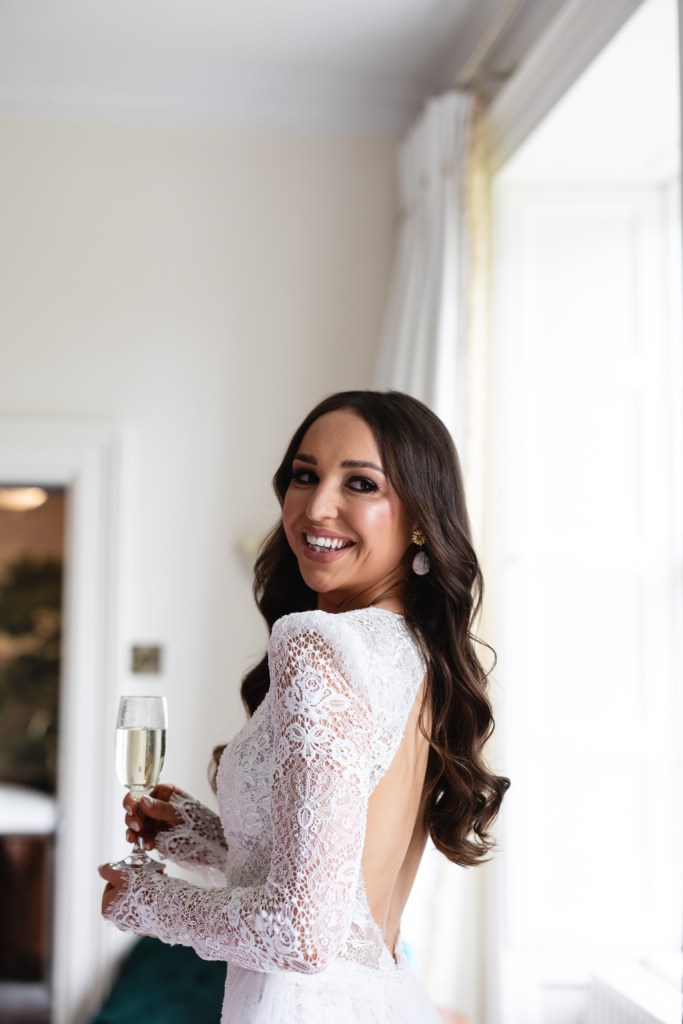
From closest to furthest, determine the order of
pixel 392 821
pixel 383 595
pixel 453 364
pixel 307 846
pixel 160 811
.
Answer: pixel 307 846 < pixel 392 821 < pixel 383 595 < pixel 160 811 < pixel 453 364

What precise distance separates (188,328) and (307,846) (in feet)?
8.74

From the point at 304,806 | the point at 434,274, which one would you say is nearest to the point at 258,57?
the point at 434,274

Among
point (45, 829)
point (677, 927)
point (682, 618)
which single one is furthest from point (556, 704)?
point (45, 829)

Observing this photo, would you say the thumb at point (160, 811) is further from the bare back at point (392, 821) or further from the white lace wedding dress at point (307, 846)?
the bare back at point (392, 821)

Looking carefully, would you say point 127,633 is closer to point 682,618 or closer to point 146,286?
point 146,286

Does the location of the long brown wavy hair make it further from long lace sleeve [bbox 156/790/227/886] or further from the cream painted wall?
the cream painted wall

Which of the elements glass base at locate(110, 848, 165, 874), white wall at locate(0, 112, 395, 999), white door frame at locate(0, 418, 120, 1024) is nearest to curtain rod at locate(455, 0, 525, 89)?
white wall at locate(0, 112, 395, 999)

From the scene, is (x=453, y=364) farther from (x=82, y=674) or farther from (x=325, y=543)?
(x=325, y=543)

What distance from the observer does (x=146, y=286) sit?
3752mm

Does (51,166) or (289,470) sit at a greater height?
(51,166)

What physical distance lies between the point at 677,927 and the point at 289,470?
6.76ft

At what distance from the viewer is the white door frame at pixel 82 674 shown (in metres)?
3.53

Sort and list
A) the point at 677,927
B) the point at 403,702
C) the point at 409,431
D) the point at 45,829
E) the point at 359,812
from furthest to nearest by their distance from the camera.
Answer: the point at 45,829
the point at 677,927
the point at 409,431
the point at 403,702
the point at 359,812

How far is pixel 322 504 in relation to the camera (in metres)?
1.60
